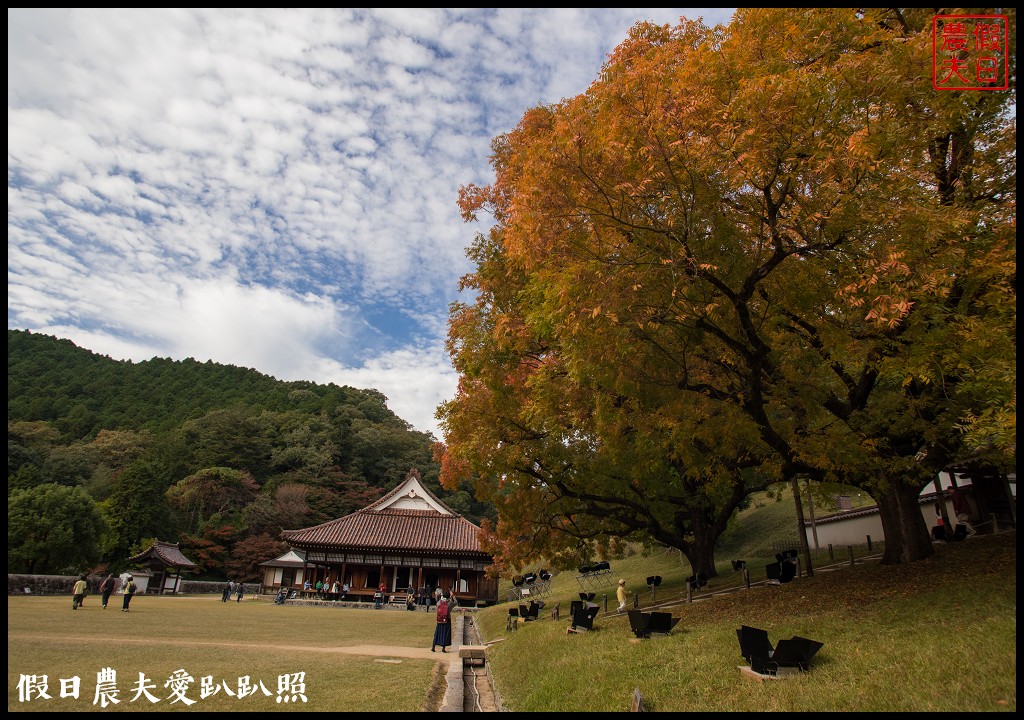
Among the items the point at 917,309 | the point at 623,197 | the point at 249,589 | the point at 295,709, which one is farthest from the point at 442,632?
the point at 249,589

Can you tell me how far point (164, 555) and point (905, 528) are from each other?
36.8m

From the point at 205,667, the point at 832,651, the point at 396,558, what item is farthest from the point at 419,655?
the point at 396,558

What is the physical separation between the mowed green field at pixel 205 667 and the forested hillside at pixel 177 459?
→ 2467 cm

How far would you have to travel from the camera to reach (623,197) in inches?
295

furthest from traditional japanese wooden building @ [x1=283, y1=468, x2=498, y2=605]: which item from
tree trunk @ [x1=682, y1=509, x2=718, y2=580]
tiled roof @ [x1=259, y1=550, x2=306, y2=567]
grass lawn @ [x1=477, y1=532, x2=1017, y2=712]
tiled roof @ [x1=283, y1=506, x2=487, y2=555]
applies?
grass lawn @ [x1=477, y1=532, x2=1017, y2=712]

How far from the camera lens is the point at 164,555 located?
33281 millimetres

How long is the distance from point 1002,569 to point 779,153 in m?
8.48

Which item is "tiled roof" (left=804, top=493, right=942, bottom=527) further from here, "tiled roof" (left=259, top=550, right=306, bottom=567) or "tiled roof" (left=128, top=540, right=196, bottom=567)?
"tiled roof" (left=128, top=540, right=196, bottom=567)

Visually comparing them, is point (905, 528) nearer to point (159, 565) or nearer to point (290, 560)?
point (159, 565)

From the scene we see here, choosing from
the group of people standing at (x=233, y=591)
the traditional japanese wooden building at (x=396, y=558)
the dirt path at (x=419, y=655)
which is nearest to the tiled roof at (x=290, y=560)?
the traditional japanese wooden building at (x=396, y=558)

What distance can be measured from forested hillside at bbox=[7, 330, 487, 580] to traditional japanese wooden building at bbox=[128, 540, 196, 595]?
3.34 m

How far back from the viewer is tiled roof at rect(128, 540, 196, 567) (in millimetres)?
32681

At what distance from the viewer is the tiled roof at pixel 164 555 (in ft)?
107

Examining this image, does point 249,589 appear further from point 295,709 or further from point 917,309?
point 917,309
